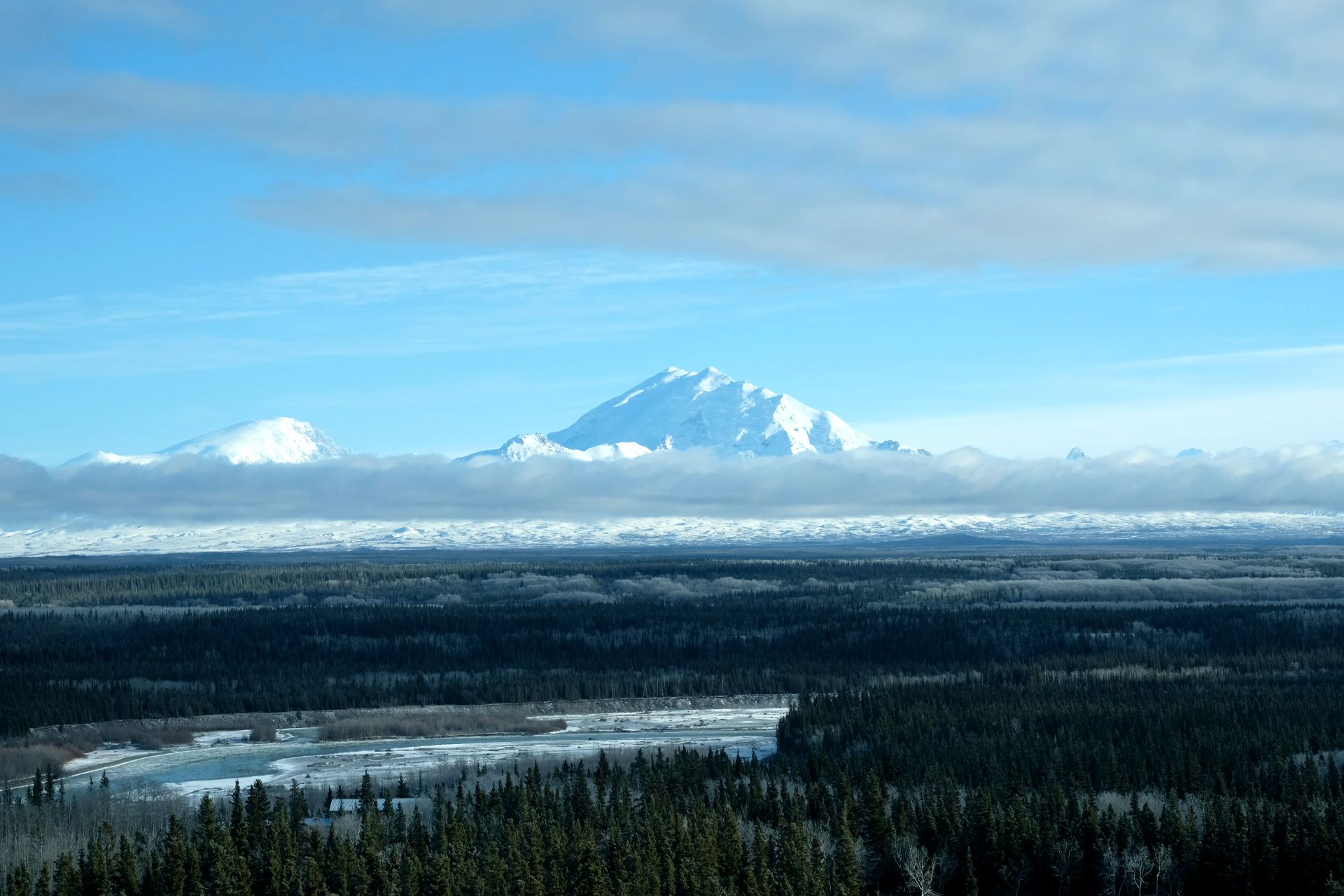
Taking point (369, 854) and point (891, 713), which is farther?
point (891, 713)

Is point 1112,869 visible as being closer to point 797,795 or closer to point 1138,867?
point 1138,867

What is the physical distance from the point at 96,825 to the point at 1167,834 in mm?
53680

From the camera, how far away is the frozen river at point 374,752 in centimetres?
10706

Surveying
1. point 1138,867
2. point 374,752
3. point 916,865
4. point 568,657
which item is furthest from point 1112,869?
point 568,657

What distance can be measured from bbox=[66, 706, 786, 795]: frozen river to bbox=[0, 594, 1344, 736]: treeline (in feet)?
43.2

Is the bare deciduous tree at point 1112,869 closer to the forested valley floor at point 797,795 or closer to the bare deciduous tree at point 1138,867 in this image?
the forested valley floor at point 797,795

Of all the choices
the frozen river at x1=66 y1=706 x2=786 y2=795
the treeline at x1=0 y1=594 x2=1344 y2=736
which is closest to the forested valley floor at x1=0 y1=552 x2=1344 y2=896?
the treeline at x1=0 y1=594 x2=1344 y2=736

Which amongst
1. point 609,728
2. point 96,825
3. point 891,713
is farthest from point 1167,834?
point 609,728

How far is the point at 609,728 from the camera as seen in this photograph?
439 feet

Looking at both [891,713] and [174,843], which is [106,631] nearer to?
[891,713]

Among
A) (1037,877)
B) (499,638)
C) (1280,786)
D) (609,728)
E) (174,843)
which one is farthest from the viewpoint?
(499,638)

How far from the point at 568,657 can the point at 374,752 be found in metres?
58.2

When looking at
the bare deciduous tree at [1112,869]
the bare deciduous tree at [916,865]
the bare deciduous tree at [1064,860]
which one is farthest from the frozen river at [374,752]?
the bare deciduous tree at [1112,869]

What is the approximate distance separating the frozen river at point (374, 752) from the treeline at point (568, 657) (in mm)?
13160
